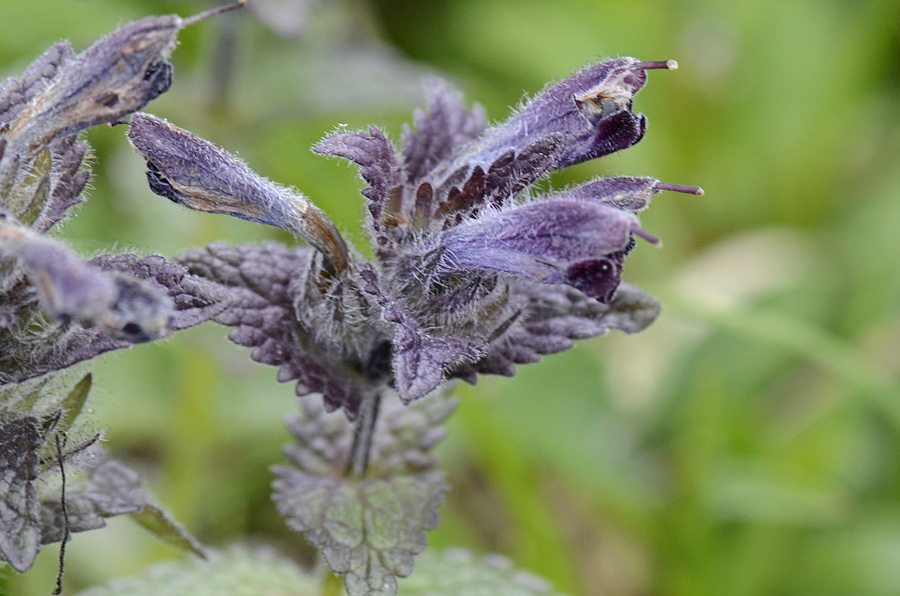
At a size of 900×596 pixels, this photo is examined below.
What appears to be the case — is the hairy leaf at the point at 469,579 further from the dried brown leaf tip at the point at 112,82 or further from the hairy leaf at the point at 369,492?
the dried brown leaf tip at the point at 112,82

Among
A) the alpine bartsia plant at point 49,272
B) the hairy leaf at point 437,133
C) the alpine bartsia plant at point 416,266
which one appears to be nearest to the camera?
the alpine bartsia plant at point 49,272

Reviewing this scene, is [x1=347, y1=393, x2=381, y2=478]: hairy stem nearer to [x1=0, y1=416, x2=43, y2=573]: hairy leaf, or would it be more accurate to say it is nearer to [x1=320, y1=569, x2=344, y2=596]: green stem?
[x1=320, y1=569, x2=344, y2=596]: green stem

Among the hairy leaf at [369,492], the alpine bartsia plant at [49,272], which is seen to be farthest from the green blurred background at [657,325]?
the alpine bartsia plant at [49,272]

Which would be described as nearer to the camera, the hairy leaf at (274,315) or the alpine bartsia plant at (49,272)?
the alpine bartsia plant at (49,272)

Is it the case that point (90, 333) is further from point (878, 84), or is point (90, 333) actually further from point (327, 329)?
point (878, 84)

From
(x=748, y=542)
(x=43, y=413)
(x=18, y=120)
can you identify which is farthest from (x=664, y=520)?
(x=18, y=120)

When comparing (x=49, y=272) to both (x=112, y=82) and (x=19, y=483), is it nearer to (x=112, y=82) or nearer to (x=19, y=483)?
(x=112, y=82)

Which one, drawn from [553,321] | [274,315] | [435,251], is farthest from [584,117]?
[274,315]
